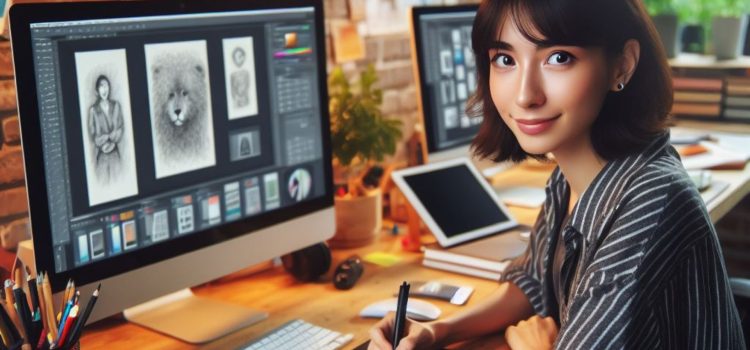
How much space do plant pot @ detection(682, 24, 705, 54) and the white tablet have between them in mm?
1484

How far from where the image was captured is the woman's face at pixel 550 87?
1057 millimetres

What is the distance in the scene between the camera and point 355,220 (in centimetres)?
166

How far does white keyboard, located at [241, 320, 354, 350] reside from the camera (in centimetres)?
117

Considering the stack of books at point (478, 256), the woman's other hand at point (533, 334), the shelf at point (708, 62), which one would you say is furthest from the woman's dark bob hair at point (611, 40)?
the shelf at point (708, 62)

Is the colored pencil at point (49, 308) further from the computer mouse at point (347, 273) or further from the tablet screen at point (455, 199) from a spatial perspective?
the tablet screen at point (455, 199)

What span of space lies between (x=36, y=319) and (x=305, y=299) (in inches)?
21.5

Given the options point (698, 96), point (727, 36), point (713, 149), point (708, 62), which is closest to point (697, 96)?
point (698, 96)

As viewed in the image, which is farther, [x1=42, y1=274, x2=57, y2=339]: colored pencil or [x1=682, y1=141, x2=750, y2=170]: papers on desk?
[x1=682, y1=141, x2=750, y2=170]: papers on desk

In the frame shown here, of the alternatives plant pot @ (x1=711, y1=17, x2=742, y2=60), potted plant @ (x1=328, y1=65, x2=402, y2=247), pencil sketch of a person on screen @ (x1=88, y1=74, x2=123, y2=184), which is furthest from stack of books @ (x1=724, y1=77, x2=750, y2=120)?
pencil sketch of a person on screen @ (x1=88, y1=74, x2=123, y2=184)

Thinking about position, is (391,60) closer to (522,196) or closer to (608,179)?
(522,196)

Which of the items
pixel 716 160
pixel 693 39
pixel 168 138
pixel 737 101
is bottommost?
pixel 716 160

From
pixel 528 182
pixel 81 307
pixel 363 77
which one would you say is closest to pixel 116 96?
pixel 81 307

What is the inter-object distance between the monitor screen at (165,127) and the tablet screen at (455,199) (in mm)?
→ 264

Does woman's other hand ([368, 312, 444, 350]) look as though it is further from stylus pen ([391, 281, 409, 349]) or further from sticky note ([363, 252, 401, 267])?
sticky note ([363, 252, 401, 267])
